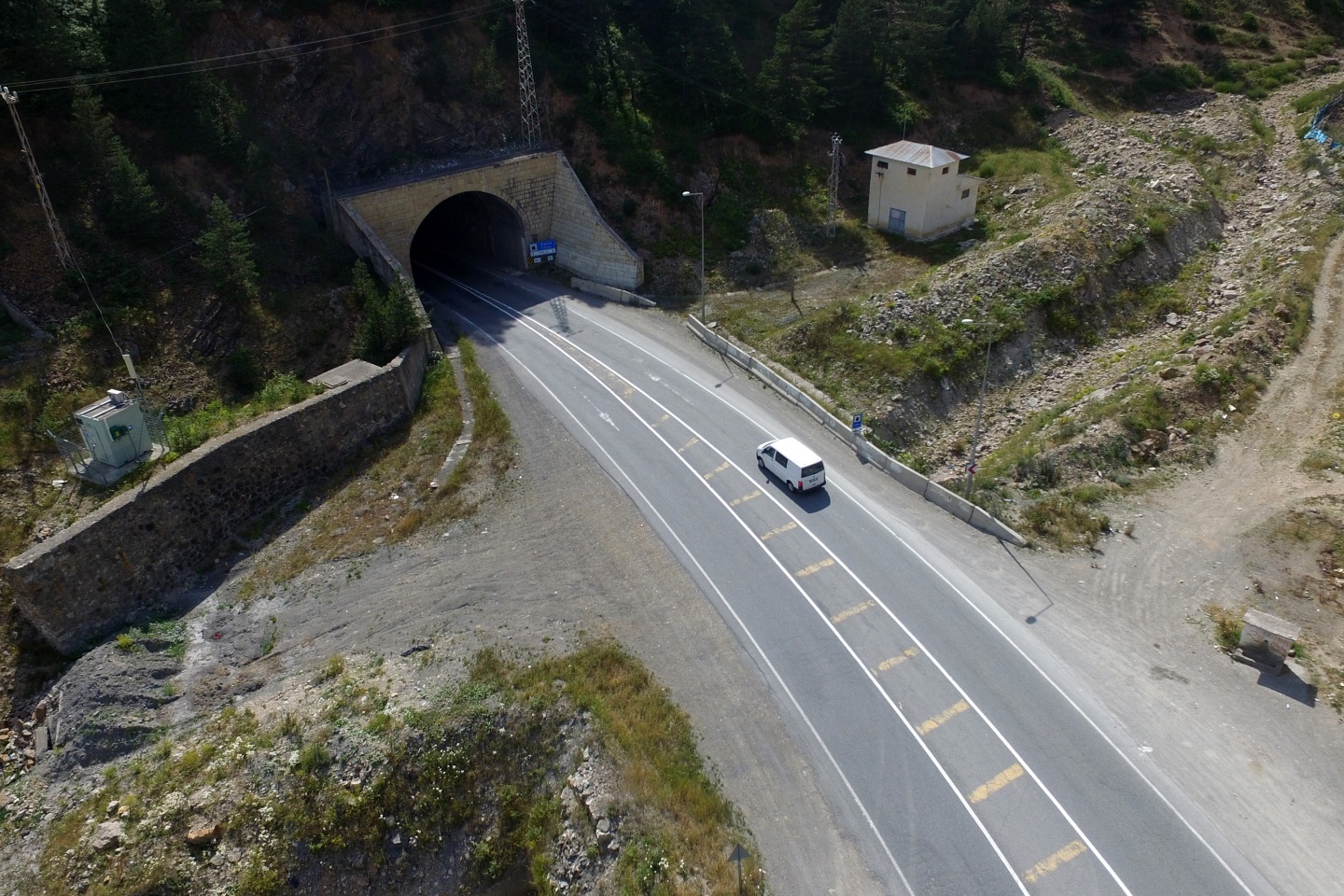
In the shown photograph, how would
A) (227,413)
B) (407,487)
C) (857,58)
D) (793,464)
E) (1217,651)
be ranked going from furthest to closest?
(857,58)
(227,413)
(407,487)
(793,464)
(1217,651)

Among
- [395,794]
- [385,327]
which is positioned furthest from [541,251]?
[395,794]

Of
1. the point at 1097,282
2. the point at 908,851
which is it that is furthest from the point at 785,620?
the point at 1097,282

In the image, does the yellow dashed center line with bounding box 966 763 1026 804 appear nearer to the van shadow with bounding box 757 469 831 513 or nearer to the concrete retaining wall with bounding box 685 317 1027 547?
the concrete retaining wall with bounding box 685 317 1027 547

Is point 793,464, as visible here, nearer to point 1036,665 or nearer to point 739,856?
point 1036,665

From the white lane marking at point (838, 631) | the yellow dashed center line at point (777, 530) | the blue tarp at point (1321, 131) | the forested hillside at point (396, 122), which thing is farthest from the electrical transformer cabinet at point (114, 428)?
the blue tarp at point (1321, 131)

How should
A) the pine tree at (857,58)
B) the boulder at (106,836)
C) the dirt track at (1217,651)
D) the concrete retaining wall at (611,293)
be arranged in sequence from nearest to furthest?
the dirt track at (1217,651) → the boulder at (106,836) → the concrete retaining wall at (611,293) → the pine tree at (857,58)

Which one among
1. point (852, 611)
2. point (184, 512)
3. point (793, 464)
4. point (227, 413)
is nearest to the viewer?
point (852, 611)

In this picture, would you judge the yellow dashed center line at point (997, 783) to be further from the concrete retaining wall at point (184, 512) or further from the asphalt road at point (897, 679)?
the concrete retaining wall at point (184, 512)
